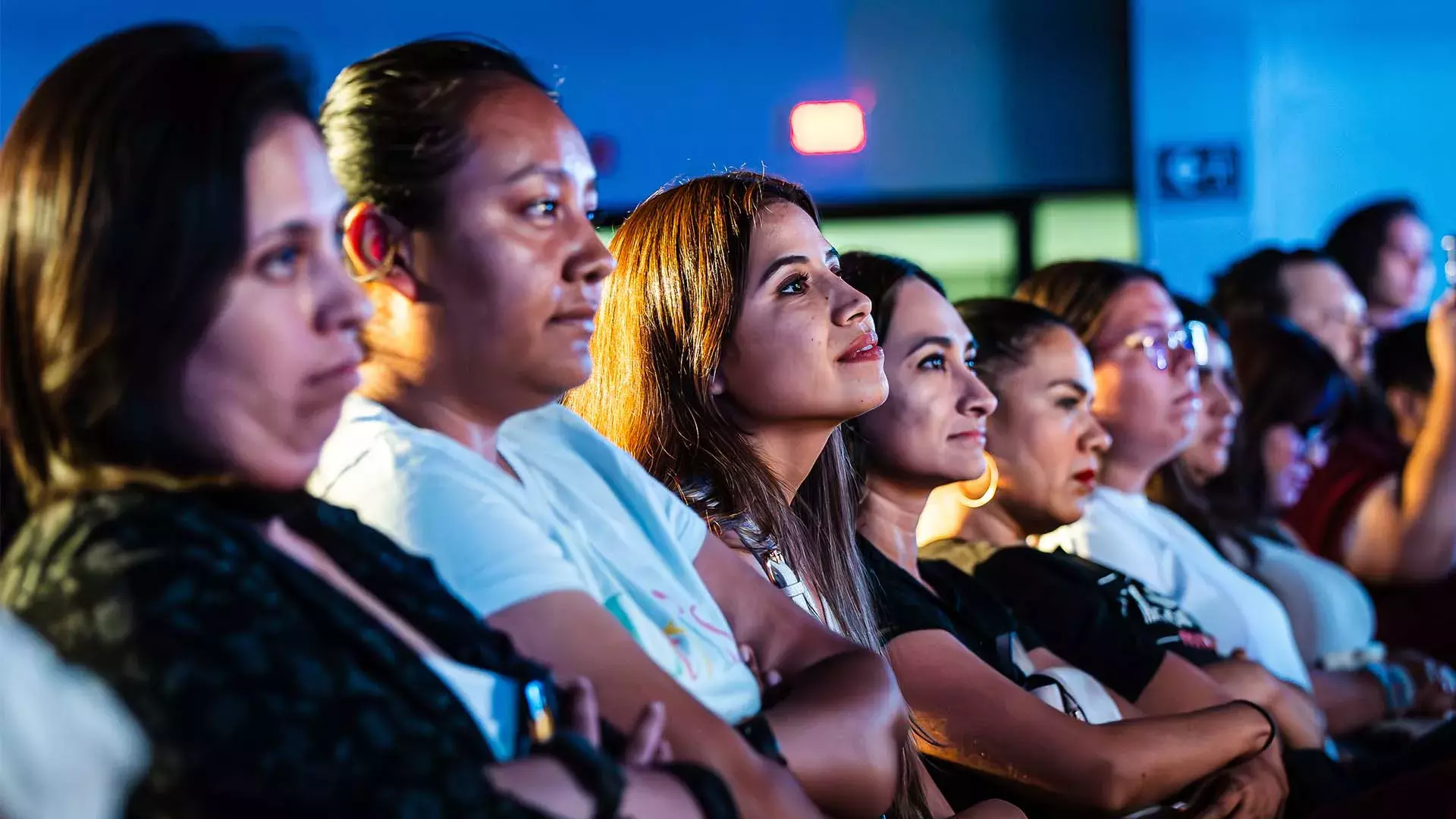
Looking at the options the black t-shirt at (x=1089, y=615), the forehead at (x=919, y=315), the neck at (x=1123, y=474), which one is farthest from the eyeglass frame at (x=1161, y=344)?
the forehead at (x=919, y=315)

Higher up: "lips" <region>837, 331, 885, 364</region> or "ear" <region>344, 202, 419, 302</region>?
"ear" <region>344, 202, 419, 302</region>

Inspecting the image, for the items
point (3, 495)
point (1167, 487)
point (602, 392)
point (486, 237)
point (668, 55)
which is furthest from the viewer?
point (668, 55)

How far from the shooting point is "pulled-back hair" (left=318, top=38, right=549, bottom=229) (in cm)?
122

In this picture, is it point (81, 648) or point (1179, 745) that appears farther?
point (1179, 745)

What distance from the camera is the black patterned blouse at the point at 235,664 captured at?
84 centimetres

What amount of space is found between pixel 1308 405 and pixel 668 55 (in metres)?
2.84

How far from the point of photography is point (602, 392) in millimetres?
1867

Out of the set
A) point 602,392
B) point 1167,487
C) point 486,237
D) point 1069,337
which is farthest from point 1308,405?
point 486,237

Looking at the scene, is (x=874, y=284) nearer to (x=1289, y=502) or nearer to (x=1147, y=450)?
(x=1147, y=450)

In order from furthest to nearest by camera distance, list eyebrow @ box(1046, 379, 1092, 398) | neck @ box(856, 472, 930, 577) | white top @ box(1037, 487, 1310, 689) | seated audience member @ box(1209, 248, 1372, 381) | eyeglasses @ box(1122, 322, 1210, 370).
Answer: seated audience member @ box(1209, 248, 1372, 381) → eyeglasses @ box(1122, 322, 1210, 370) → white top @ box(1037, 487, 1310, 689) → eyebrow @ box(1046, 379, 1092, 398) → neck @ box(856, 472, 930, 577)

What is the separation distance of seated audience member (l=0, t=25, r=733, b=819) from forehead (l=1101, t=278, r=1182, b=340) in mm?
1932

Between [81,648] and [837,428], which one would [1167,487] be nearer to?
[837,428]

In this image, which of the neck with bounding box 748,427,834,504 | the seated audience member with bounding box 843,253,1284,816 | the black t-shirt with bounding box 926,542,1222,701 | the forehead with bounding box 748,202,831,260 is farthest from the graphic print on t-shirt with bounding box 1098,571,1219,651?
the forehead with bounding box 748,202,831,260

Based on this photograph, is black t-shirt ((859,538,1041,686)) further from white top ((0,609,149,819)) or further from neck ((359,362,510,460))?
white top ((0,609,149,819))
